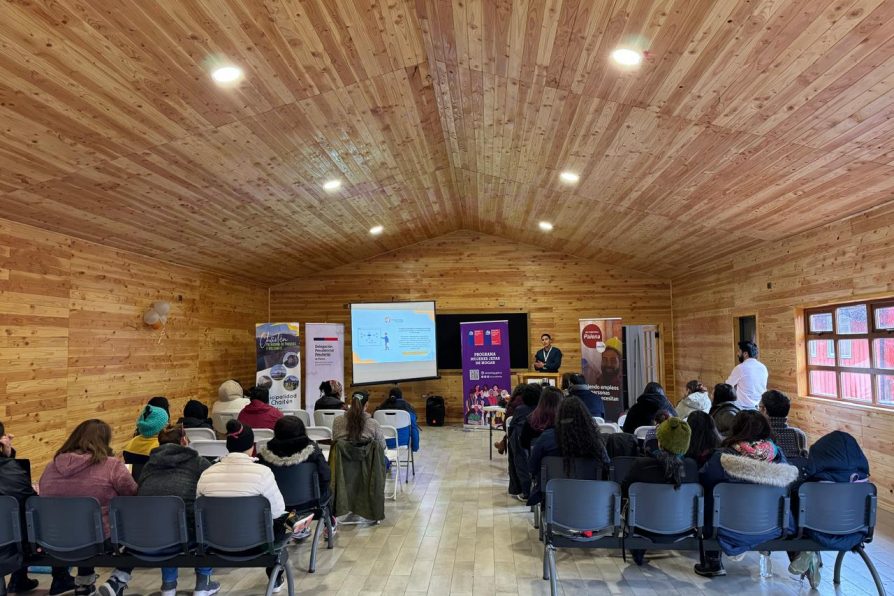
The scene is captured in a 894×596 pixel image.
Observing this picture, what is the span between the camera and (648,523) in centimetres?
326

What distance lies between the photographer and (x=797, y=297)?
6648 millimetres

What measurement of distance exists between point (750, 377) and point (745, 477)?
359 cm

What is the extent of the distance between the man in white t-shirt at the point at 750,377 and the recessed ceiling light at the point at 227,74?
18.3 ft

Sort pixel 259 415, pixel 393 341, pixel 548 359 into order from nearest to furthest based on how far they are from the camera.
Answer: pixel 259 415, pixel 548 359, pixel 393 341

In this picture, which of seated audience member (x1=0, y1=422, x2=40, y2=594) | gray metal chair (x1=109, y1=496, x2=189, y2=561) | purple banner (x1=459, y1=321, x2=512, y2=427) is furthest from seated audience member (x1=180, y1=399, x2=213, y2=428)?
purple banner (x1=459, y1=321, x2=512, y2=427)

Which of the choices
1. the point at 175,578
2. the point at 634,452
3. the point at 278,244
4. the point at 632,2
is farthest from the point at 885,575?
the point at 278,244

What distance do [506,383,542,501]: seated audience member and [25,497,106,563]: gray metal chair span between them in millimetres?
3060

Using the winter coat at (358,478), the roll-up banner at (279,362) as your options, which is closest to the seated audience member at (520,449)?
the winter coat at (358,478)

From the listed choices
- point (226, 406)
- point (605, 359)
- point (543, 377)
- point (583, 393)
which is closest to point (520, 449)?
point (583, 393)

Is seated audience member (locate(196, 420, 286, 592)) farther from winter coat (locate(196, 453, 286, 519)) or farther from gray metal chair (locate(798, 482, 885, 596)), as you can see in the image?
gray metal chair (locate(798, 482, 885, 596))

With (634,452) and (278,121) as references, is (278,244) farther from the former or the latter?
(634,452)

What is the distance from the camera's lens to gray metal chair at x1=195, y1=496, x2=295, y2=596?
9.90ft

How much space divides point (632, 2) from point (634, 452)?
Answer: 295 centimetres

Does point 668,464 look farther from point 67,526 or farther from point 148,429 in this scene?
point 148,429
